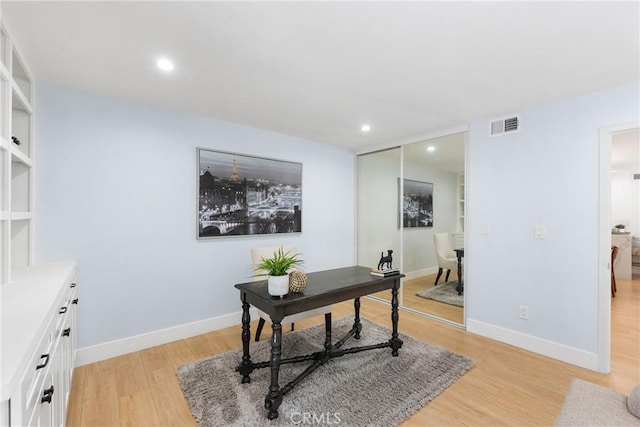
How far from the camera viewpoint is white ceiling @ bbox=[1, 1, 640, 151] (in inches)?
60.3

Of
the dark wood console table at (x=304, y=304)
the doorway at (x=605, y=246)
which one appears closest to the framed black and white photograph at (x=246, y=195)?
the dark wood console table at (x=304, y=304)

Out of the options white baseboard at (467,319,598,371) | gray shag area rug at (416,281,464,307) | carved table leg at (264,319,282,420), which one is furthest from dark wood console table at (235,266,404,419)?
gray shag area rug at (416,281,464,307)

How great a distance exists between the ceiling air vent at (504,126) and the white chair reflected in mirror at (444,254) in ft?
5.01

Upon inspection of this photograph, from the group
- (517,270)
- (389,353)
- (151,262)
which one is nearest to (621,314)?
(517,270)

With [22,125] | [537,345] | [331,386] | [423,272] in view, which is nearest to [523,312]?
[537,345]

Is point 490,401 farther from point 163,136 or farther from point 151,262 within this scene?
point 163,136

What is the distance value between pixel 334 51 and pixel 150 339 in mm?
3008

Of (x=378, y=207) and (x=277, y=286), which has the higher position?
(x=378, y=207)

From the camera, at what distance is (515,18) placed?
1.57m

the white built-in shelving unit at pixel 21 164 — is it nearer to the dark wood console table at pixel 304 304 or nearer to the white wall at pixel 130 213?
the white wall at pixel 130 213

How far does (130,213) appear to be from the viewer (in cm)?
271

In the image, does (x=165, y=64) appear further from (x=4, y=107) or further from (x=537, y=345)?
(x=537, y=345)

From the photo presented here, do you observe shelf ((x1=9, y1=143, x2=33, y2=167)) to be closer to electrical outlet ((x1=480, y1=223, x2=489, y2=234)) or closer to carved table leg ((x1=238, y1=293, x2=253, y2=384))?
carved table leg ((x1=238, y1=293, x2=253, y2=384))

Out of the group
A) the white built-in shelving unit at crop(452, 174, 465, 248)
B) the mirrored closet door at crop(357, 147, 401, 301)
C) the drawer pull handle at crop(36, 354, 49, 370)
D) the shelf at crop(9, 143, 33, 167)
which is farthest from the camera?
the mirrored closet door at crop(357, 147, 401, 301)
